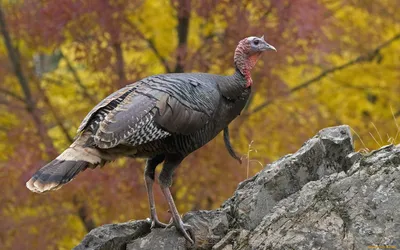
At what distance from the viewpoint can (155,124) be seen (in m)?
4.96

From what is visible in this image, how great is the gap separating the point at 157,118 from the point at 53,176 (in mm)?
790

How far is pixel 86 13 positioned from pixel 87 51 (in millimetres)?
429

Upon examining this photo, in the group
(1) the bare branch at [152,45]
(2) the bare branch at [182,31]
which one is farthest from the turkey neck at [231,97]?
(1) the bare branch at [152,45]

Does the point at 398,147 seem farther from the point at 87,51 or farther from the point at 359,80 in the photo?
the point at 359,80

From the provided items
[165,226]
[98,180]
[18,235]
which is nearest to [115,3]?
[98,180]

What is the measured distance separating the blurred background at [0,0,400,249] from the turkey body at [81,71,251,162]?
2.52 m

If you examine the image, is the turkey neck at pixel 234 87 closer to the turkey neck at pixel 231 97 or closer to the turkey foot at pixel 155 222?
the turkey neck at pixel 231 97

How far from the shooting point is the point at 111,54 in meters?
8.77

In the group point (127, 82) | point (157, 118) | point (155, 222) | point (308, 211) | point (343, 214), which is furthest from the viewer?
point (127, 82)

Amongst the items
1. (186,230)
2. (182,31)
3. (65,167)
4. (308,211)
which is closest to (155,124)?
(65,167)

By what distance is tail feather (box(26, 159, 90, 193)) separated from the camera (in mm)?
4570

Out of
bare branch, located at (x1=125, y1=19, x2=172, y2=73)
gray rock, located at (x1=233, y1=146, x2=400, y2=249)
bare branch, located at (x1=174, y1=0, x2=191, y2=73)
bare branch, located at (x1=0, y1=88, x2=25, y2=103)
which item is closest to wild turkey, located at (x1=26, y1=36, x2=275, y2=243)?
gray rock, located at (x1=233, y1=146, x2=400, y2=249)

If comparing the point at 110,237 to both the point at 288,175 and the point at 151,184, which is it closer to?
the point at 151,184

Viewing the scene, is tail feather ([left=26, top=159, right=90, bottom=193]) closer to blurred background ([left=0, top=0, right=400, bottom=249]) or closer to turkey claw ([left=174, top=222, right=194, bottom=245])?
turkey claw ([left=174, top=222, right=194, bottom=245])
